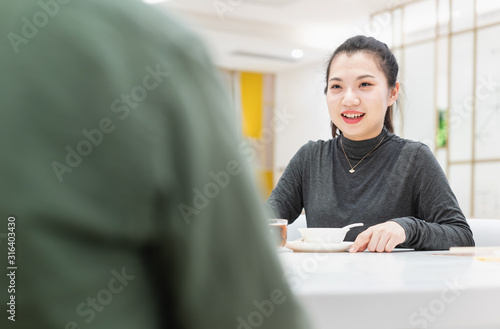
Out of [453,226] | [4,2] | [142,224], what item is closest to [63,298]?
[142,224]

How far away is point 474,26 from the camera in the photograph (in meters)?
6.12

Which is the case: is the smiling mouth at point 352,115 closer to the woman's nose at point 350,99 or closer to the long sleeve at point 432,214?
the woman's nose at point 350,99

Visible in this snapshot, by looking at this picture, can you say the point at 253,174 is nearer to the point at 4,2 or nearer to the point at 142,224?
the point at 142,224

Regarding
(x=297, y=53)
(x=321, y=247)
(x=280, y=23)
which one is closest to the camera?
(x=321, y=247)

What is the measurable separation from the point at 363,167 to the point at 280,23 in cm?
628

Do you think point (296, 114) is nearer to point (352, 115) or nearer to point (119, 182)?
point (352, 115)

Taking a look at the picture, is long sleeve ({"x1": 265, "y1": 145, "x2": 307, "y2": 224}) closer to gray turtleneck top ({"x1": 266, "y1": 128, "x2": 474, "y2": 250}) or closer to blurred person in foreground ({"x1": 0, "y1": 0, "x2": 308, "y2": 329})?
gray turtleneck top ({"x1": 266, "y1": 128, "x2": 474, "y2": 250})

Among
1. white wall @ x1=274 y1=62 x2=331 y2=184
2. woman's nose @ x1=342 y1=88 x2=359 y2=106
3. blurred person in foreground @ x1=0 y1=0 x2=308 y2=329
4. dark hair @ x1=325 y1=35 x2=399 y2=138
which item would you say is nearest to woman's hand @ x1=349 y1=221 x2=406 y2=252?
woman's nose @ x1=342 y1=88 x2=359 y2=106

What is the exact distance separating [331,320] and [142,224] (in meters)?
0.47

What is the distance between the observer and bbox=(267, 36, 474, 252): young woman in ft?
6.09

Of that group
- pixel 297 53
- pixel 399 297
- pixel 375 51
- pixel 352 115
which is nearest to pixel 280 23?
pixel 297 53

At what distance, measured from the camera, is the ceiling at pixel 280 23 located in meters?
7.01

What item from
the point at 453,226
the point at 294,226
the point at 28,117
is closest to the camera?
the point at 28,117

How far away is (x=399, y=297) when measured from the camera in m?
0.75
